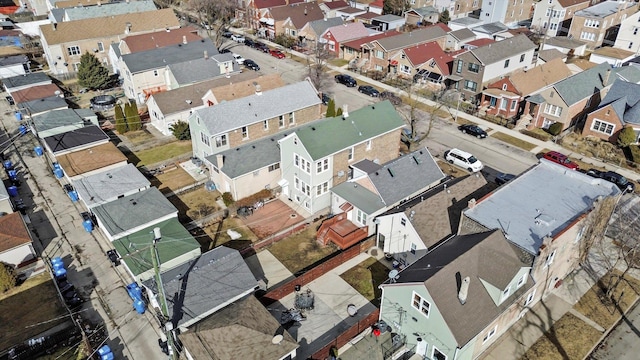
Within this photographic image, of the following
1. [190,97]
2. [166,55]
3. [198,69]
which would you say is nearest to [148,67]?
[166,55]

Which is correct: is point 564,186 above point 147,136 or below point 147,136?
above

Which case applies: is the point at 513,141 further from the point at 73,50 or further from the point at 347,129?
the point at 73,50

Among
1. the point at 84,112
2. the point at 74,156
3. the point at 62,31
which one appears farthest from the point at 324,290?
the point at 62,31

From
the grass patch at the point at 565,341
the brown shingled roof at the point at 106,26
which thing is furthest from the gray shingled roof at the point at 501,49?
the brown shingled roof at the point at 106,26

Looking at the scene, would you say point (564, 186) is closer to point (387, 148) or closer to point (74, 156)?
point (387, 148)

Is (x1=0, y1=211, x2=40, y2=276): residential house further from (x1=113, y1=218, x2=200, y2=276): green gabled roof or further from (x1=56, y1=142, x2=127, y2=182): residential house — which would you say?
(x1=56, y1=142, x2=127, y2=182): residential house

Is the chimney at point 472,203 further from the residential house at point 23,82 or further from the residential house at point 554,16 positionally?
the residential house at point 554,16
